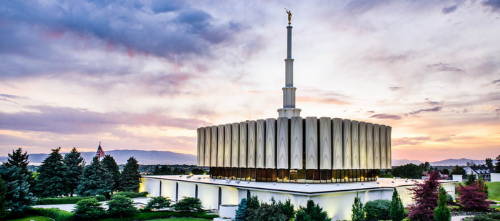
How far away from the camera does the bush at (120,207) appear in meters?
32.2

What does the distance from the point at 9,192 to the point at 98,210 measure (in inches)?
312

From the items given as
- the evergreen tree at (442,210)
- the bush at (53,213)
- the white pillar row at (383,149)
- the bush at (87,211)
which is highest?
the white pillar row at (383,149)

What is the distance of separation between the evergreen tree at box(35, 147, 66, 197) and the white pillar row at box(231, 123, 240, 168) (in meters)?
21.3

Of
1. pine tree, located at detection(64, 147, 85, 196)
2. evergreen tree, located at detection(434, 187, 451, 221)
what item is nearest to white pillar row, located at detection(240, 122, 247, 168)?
evergreen tree, located at detection(434, 187, 451, 221)

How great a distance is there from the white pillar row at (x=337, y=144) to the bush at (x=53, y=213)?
22.3 meters

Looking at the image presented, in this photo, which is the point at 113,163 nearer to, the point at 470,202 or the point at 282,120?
the point at 282,120

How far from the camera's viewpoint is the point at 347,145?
37.0 metres

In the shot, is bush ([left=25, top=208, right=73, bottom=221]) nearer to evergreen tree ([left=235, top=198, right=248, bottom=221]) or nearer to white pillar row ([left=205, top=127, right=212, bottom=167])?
evergreen tree ([left=235, top=198, right=248, bottom=221])

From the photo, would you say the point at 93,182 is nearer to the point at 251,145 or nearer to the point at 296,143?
the point at 251,145

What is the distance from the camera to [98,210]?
106 feet

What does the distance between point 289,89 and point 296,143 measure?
1028 cm

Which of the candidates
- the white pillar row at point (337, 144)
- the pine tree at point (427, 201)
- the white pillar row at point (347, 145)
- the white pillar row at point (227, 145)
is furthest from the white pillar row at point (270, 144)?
the pine tree at point (427, 201)

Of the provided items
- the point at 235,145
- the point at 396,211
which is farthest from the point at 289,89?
the point at 396,211

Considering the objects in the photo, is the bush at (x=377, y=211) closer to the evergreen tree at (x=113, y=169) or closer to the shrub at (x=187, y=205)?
the shrub at (x=187, y=205)
